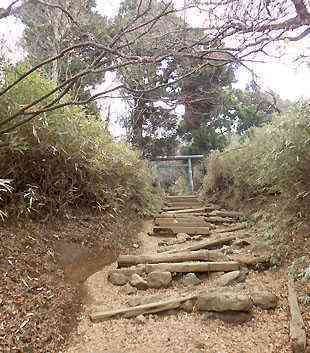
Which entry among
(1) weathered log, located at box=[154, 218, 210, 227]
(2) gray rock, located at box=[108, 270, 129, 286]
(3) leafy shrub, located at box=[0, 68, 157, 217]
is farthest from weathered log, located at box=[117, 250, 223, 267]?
(1) weathered log, located at box=[154, 218, 210, 227]

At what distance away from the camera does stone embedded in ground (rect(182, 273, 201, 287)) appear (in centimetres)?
345

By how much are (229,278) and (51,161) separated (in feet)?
6.72

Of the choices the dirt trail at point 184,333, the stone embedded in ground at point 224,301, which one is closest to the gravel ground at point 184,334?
the dirt trail at point 184,333

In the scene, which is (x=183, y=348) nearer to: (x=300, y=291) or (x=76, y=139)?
(x=300, y=291)

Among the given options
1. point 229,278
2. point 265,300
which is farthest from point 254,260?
point 265,300

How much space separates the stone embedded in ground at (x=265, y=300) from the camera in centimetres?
284

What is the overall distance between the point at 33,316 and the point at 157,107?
9.13m

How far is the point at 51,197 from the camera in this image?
11.9 ft

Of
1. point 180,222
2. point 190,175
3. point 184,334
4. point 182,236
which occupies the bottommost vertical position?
point 184,334

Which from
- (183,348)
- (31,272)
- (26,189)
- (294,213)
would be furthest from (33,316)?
(294,213)

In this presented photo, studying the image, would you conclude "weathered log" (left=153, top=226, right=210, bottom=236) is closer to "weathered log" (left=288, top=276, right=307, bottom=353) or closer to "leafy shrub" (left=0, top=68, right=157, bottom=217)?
"leafy shrub" (left=0, top=68, right=157, bottom=217)

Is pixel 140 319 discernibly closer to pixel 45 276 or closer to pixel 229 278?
pixel 45 276

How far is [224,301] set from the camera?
109 inches

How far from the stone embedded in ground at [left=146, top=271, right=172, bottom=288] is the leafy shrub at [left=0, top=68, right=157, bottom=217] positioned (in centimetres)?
113
